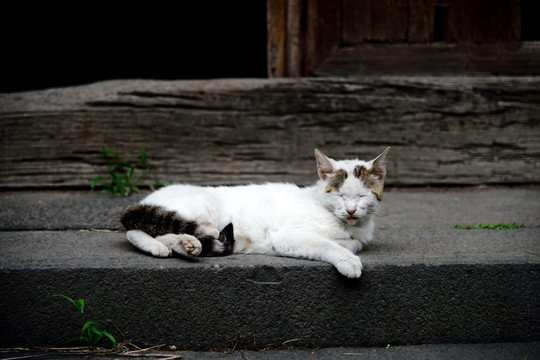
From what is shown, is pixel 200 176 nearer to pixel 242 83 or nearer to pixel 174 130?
pixel 174 130

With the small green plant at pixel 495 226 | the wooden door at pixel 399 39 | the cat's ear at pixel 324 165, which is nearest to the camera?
the cat's ear at pixel 324 165

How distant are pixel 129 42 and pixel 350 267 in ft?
20.8

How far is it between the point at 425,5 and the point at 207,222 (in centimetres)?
281

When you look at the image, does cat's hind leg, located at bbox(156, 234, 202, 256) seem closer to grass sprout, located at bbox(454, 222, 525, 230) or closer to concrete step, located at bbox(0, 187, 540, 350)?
concrete step, located at bbox(0, 187, 540, 350)

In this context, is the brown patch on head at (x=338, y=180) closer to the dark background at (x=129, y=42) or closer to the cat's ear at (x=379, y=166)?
the cat's ear at (x=379, y=166)

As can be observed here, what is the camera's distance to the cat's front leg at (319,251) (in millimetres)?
2412

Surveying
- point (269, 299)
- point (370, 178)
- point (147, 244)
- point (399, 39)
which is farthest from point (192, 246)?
point (399, 39)

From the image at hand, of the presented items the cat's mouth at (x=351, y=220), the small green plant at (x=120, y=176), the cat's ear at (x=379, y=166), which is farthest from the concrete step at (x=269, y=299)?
the small green plant at (x=120, y=176)

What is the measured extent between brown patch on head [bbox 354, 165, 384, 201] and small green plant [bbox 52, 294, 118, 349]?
1.52m

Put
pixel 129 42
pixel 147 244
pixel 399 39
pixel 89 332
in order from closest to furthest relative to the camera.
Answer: pixel 89 332 → pixel 147 244 → pixel 399 39 → pixel 129 42

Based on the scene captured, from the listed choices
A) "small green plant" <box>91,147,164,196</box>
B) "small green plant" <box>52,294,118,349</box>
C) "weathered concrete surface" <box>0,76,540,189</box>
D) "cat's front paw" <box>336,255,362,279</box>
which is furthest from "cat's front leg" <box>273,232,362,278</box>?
"small green plant" <box>91,147,164,196</box>

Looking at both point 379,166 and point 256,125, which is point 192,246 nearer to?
point 379,166

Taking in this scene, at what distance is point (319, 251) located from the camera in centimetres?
257

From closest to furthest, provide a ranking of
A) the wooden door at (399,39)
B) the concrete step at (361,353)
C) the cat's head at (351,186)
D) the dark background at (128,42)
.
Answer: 1. the concrete step at (361,353)
2. the cat's head at (351,186)
3. the wooden door at (399,39)
4. the dark background at (128,42)
